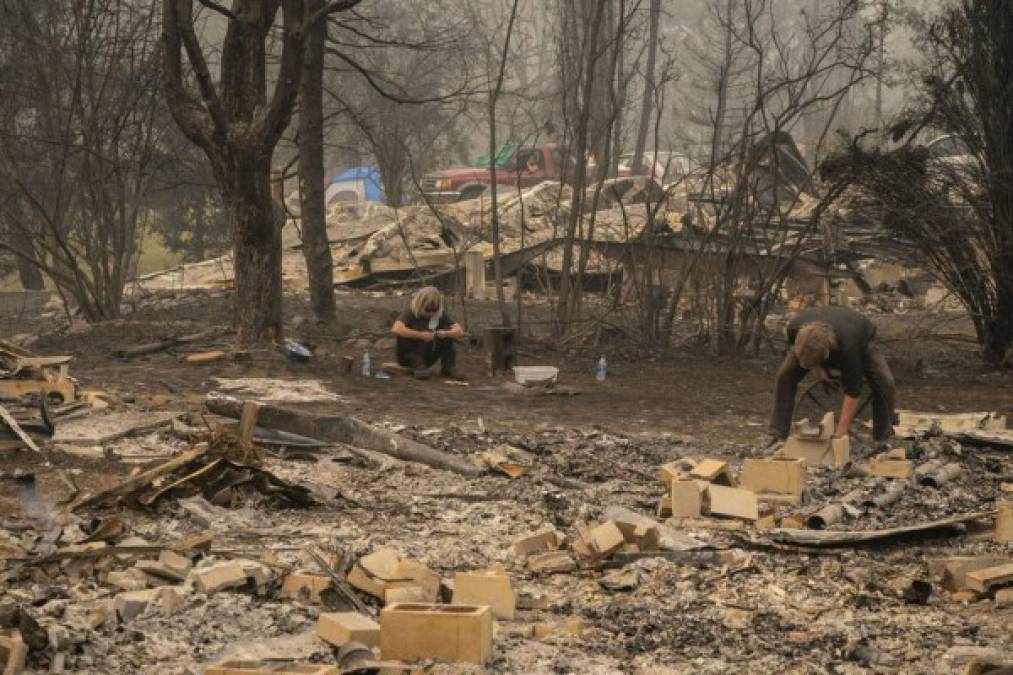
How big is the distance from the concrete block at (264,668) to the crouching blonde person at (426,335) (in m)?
8.64

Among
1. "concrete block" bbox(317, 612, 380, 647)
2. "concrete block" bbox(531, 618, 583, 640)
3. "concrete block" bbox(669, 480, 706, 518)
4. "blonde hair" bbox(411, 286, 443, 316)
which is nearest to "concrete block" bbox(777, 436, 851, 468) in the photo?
"concrete block" bbox(669, 480, 706, 518)

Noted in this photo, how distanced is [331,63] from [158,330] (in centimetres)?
2289

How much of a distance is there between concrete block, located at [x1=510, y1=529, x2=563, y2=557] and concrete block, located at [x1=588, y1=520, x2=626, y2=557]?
0.26m

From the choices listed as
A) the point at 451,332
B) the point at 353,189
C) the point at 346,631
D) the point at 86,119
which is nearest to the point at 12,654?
the point at 346,631

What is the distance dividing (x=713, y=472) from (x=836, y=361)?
5.11 ft

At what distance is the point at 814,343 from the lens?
964 centimetres

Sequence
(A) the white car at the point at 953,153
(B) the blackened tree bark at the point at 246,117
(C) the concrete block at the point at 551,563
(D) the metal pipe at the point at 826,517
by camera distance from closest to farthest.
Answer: (C) the concrete block at the point at 551,563
(D) the metal pipe at the point at 826,517
(B) the blackened tree bark at the point at 246,117
(A) the white car at the point at 953,153

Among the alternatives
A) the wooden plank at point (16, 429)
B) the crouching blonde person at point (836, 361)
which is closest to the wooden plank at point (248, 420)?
the wooden plank at point (16, 429)

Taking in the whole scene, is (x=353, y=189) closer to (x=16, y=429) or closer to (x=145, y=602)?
(x=16, y=429)

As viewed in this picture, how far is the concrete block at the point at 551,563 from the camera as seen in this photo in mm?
7348

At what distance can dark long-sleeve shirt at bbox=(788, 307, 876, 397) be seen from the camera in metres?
9.91

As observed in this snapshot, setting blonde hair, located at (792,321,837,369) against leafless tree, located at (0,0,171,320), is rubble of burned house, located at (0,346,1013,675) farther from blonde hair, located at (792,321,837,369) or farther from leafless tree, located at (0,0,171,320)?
leafless tree, located at (0,0,171,320)

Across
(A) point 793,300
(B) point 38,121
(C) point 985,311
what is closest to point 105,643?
(C) point 985,311

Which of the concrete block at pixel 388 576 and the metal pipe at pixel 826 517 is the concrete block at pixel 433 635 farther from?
the metal pipe at pixel 826 517
